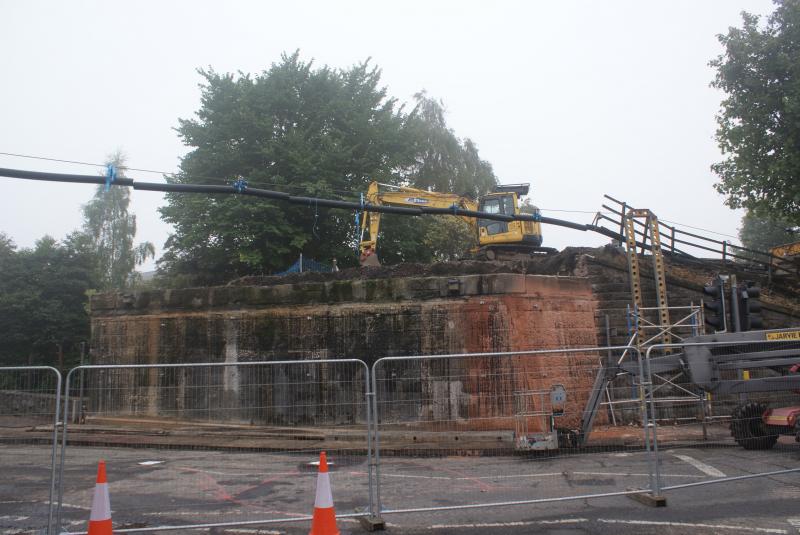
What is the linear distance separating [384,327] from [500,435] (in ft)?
18.3

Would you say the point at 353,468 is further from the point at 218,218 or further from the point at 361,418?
the point at 218,218

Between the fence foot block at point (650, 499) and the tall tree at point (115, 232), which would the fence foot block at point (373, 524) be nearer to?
the fence foot block at point (650, 499)

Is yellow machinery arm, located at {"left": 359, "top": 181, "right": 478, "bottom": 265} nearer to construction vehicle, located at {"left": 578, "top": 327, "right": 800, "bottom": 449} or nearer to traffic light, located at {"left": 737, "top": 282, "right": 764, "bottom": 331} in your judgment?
traffic light, located at {"left": 737, "top": 282, "right": 764, "bottom": 331}

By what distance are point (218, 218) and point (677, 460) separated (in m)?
20.5

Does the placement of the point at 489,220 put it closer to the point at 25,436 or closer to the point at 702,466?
the point at 702,466

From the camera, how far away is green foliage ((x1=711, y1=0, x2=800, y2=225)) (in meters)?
18.4

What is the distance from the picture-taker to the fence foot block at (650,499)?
6461mm

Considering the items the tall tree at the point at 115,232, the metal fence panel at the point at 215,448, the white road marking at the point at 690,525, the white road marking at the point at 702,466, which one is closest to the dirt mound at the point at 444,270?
the metal fence panel at the point at 215,448

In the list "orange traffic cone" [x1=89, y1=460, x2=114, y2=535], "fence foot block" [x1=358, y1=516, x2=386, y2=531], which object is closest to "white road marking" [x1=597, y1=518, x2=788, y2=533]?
"fence foot block" [x1=358, y1=516, x2=386, y2=531]

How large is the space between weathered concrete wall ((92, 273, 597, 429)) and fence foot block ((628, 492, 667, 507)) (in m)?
5.09

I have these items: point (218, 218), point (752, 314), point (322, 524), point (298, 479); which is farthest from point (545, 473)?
point (218, 218)

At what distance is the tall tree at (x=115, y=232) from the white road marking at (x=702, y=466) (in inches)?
1626

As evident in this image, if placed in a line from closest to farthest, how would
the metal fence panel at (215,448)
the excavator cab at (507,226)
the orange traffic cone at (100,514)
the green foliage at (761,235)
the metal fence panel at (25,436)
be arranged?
the orange traffic cone at (100,514), the metal fence panel at (25,436), the metal fence panel at (215,448), the excavator cab at (507,226), the green foliage at (761,235)

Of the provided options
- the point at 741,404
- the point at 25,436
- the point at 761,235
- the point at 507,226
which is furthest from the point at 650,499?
the point at 761,235
